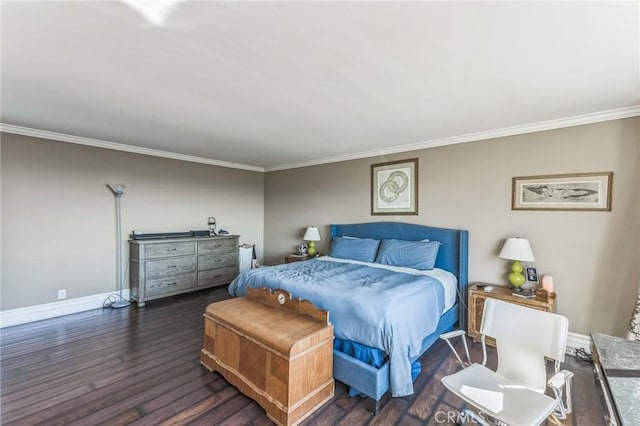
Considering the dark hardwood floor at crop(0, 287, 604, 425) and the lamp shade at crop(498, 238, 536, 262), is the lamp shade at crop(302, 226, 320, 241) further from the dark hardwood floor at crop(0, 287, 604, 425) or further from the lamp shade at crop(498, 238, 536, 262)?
the lamp shade at crop(498, 238, 536, 262)

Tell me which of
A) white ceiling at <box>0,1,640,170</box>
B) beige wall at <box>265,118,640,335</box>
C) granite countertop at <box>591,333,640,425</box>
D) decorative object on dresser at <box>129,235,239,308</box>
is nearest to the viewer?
granite countertop at <box>591,333,640,425</box>

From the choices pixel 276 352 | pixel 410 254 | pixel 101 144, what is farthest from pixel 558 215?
pixel 101 144

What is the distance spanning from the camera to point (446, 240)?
148 inches

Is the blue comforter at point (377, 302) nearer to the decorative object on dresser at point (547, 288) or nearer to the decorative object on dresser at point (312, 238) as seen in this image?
the decorative object on dresser at point (547, 288)

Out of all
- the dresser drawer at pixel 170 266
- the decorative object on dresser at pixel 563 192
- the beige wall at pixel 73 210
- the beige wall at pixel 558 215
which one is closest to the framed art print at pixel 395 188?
the beige wall at pixel 558 215

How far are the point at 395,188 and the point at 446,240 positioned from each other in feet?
3.51

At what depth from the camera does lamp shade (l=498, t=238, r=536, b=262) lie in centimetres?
297

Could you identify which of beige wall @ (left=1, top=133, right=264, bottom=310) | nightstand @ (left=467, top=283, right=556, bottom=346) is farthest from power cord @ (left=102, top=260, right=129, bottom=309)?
nightstand @ (left=467, top=283, right=556, bottom=346)

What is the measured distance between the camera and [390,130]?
350 cm

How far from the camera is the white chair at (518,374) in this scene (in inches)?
59.0

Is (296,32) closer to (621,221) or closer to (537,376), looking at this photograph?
(537,376)

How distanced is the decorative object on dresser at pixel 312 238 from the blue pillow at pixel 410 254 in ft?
4.38

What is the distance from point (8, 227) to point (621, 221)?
6.69 meters

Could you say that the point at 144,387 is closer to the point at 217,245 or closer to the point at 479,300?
the point at 217,245
